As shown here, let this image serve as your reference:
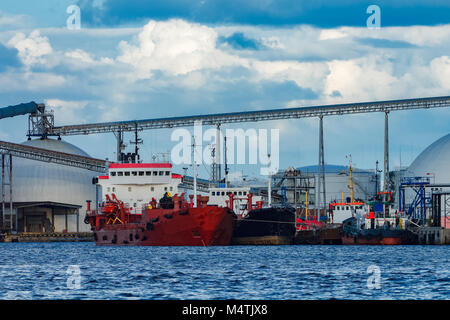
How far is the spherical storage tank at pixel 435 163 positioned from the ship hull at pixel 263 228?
134ft

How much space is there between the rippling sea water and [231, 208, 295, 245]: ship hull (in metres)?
31.3

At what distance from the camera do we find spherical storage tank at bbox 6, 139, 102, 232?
5876 inches

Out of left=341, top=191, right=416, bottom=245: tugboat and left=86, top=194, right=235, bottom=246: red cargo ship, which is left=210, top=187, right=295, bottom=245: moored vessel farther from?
left=341, top=191, right=416, bottom=245: tugboat

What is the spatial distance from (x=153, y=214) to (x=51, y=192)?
218 ft

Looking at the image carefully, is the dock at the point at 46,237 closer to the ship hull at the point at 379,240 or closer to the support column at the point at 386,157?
the support column at the point at 386,157

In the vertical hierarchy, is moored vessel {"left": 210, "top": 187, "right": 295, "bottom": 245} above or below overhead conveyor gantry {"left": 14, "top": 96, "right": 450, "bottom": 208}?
below

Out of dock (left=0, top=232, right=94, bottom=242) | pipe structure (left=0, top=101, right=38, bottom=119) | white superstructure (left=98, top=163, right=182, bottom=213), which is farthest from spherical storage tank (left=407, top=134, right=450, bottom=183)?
pipe structure (left=0, top=101, right=38, bottom=119)

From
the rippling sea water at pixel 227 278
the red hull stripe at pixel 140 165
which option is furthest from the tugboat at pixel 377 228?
the rippling sea water at pixel 227 278

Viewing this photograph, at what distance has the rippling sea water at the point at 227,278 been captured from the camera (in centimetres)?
3847

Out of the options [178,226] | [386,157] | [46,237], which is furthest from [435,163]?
[178,226]

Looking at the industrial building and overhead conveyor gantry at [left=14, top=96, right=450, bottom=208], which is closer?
overhead conveyor gantry at [left=14, top=96, right=450, bottom=208]

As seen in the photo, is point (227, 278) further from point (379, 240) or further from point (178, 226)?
point (379, 240)
